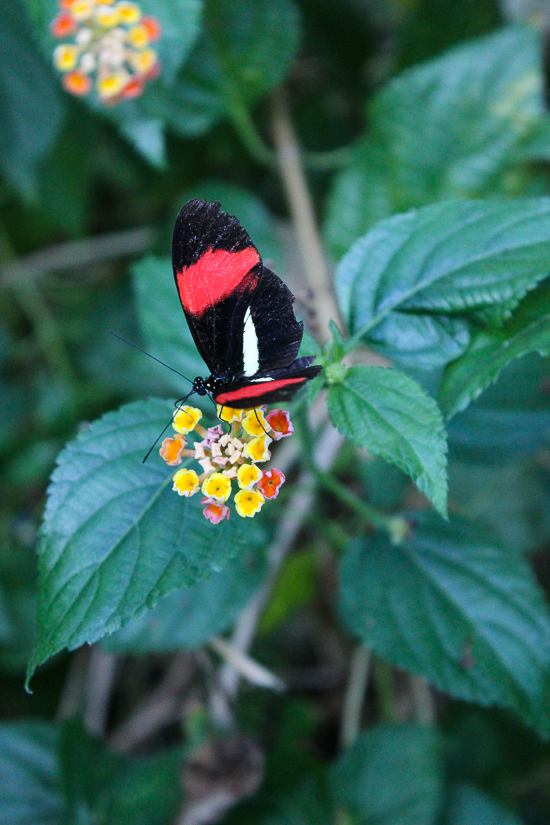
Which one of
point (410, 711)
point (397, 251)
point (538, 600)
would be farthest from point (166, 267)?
point (410, 711)

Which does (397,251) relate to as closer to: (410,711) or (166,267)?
(166,267)

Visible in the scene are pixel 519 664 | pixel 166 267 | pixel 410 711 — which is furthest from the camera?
pixel 410 711

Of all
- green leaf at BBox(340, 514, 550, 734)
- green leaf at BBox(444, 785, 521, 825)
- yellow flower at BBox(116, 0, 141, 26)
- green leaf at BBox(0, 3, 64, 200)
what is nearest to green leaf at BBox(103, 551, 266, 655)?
green leaf at BBox(340, 514, 550, 734)

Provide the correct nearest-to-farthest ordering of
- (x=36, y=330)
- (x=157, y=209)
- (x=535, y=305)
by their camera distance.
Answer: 1. (x=535, y=305)
2. (x=36, y=330)
3. (x=157, y=209)

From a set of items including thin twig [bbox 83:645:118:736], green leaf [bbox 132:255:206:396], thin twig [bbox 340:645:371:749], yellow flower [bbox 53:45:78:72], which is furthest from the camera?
thin twig [bbox 83:645:118:736]

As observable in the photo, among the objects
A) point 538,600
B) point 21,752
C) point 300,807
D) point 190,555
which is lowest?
point 300,807

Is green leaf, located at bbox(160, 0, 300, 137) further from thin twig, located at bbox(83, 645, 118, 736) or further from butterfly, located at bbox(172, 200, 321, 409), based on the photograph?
thin twig, located at bbox(83, 645, 118, 736)

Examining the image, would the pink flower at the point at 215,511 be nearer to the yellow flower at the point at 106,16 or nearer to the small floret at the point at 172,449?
the small floret at the point at 172,449
